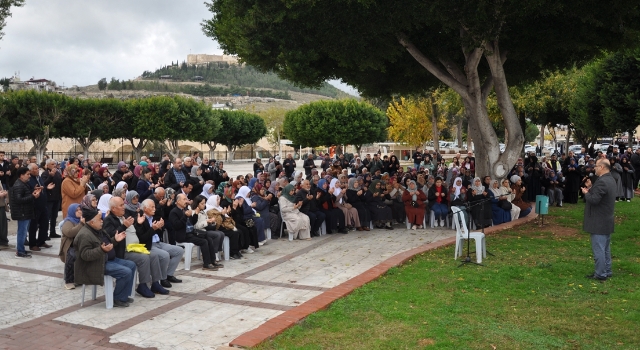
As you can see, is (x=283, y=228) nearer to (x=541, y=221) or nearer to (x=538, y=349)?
(x=541, y=221)

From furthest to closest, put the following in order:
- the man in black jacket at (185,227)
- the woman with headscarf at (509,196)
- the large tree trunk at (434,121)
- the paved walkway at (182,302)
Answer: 1. the large tree trunk at (434,121)
2. the woman with headscarf at (509,196)
3. the man in black jacket at (185,227)
4. the paved walkway at (182,302)

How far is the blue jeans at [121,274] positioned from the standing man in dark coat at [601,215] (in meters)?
6.55

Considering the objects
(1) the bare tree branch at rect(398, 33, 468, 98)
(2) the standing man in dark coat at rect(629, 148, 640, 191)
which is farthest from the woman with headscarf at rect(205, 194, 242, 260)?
(2) the standing man in dark coat at rect(629, 148, 640, 191)

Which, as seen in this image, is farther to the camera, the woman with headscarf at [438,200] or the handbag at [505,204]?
the woman with headscarf at [438,200]

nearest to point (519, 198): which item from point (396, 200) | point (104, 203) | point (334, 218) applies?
point (396, 200)

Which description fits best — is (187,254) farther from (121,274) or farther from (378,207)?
(378,207)

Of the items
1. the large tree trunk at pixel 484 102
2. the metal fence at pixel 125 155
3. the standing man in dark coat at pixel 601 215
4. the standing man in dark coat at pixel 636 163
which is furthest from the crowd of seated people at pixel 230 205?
the metal fence at pixel 125 155

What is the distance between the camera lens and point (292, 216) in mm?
13000

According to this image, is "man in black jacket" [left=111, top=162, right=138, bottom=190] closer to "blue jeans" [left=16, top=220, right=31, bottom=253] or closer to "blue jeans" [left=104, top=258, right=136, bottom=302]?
"blue jeans" [left=16, top=220, right=31, bottom=253]

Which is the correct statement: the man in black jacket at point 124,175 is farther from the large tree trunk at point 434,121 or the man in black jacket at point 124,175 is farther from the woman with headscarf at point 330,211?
the large tree trunk at point 434,121

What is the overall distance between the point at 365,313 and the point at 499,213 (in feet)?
28.5

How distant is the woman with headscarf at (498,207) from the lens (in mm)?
14516

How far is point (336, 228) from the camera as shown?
14.1 meters

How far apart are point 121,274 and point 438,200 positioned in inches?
366
